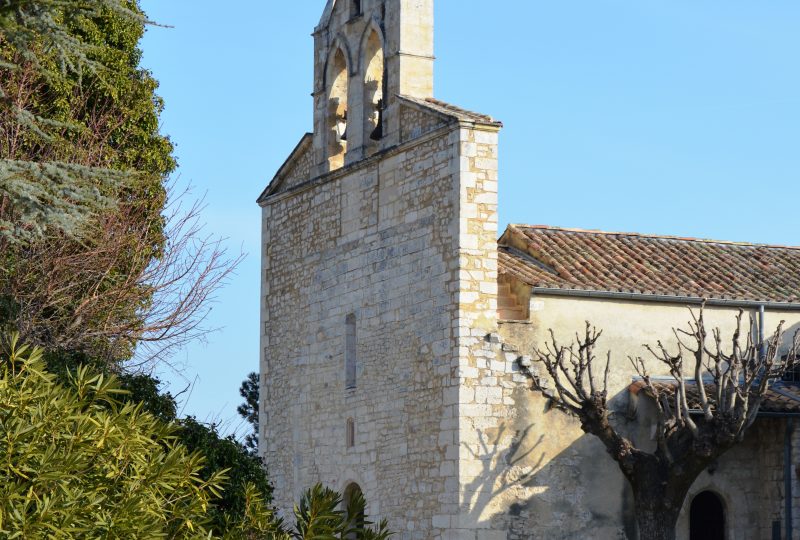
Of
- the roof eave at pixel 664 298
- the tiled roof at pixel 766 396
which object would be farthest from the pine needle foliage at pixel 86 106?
the tiled roof at pixel 766 396

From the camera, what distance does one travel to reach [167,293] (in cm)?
2698

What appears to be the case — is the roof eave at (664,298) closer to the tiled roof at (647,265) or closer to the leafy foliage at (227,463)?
the tiled roof at (647,265)

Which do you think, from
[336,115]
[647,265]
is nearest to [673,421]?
[647,265]

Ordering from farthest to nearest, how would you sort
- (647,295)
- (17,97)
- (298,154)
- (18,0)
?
(298,154) < (17,97) < (647,295) < (18,0)

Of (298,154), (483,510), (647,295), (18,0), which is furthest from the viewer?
(298,154)

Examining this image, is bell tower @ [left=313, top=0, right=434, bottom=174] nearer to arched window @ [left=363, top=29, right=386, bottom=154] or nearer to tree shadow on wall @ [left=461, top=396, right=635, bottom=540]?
arched window @ [left=363, top=29, right=386, bottom=154]

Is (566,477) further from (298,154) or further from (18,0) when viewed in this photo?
(18,0)

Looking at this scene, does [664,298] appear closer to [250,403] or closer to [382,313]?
[382,313]

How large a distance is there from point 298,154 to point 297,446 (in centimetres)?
519

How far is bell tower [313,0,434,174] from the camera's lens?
84.3ft

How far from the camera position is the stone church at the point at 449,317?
2375cm

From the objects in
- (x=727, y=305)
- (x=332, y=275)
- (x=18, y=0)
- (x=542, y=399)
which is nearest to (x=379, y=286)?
(x=332, y=275)

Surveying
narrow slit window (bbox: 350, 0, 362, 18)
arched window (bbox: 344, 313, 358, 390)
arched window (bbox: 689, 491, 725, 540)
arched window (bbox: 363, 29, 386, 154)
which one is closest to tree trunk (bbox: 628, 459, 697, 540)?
arched window (bbox: 689, 491, 725, 540)

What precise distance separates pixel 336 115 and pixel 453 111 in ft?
13.4
